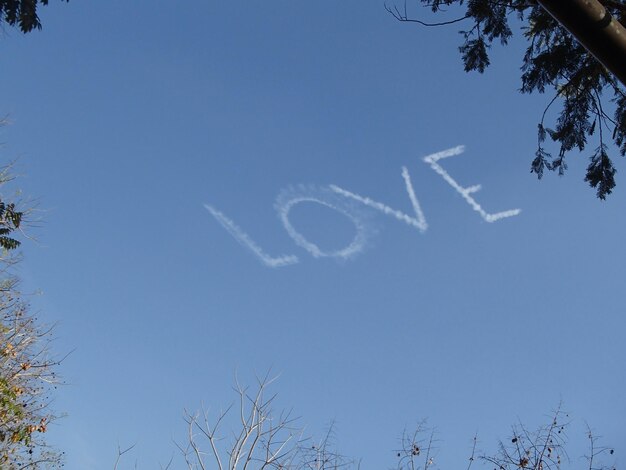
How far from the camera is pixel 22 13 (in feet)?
12.2

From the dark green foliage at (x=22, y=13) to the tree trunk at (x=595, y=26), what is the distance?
11.8ft

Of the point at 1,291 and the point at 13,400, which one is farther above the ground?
the point at 1,291

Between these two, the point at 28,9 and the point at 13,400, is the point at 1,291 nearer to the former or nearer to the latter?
the point at 13,400

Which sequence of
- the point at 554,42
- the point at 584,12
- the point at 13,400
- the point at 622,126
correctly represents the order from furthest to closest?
the point at 13,400 → the point at 554,42 → the point at 622,126 → the point at 584,12

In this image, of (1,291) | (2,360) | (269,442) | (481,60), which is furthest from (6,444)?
(481,60)

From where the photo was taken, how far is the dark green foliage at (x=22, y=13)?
3.65 m

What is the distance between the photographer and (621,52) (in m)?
2.63

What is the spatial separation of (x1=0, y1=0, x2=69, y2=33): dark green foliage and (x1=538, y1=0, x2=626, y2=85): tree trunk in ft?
11.8

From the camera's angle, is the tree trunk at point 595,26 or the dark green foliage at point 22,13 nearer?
the tree trunk at point 595,26

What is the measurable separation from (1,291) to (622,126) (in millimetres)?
13470

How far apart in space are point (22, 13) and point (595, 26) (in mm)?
3907

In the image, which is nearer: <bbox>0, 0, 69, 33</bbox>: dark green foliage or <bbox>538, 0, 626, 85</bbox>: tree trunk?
<bbox>538, 0, 626, 85</bbox>: tree trunk

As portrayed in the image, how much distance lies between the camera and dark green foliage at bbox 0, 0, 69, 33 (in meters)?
3.65

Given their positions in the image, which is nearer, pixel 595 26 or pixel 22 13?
pixel 595 26
